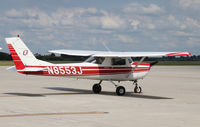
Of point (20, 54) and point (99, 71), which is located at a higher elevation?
point (20, 54)

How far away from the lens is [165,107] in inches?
552

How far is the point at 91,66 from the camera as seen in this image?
60.3ft

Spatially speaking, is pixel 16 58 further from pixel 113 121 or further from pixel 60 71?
pixel 113 121

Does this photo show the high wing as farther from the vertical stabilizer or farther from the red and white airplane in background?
the vertical stabilizer

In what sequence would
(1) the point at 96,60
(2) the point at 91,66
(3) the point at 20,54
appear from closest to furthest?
(3) the point at 20,54
(2) the point at 91,66
(1) the point at 96,60

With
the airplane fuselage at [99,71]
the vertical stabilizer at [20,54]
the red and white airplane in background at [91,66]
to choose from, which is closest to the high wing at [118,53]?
the red and white airplane in background at [91,66]

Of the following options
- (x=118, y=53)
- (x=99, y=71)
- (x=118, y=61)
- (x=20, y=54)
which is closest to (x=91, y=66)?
(x=99, y=71)

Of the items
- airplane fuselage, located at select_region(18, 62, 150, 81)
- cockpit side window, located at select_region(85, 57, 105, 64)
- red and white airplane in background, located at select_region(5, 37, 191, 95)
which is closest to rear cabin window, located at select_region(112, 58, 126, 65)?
red and white airplane in background, located at select_region(5, 37, 191, 95)

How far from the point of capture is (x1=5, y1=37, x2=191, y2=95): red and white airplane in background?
677 inches

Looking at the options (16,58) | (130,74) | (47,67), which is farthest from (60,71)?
(130,74)

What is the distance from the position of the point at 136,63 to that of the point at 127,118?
26.0ft

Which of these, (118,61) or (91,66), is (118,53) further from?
(91,66)

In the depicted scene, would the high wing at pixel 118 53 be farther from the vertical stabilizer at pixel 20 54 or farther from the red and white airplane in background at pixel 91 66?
the vertical stabilizer at pixel 20 54

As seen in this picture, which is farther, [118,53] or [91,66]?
[118,53]
